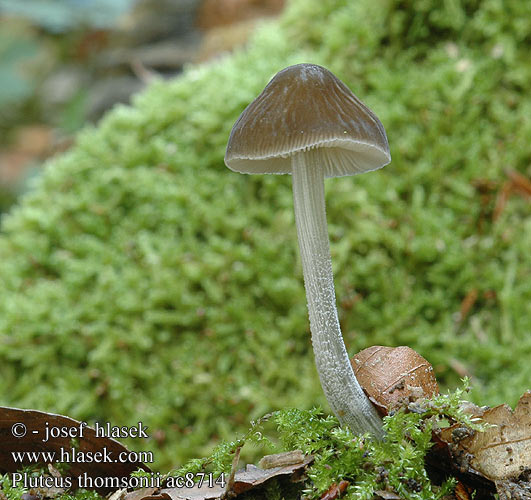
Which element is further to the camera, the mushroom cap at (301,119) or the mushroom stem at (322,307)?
the mushroom stem at (322,307)

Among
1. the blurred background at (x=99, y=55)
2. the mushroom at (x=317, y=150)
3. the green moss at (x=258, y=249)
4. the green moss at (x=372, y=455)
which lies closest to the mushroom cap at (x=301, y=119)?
the mushroom at (x=317, y=150)

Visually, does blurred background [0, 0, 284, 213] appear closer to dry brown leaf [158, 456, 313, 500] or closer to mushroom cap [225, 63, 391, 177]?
mushroom cap [225, 63, 391, 177]

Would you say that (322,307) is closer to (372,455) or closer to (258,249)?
(372,455)

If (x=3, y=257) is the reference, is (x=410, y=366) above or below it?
below

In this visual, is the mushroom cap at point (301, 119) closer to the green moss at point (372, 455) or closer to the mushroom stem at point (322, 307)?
the mushroom stem at point (322, 307)

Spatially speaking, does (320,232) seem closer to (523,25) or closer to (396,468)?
(396,468)

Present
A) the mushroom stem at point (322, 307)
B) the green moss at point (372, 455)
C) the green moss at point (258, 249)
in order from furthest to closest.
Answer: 1. the green moss at point (258, 249)
2. the mushroom stem at point (322, 307)
3. the green moss at point (372, 455)

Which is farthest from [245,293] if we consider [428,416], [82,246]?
[428,416]
